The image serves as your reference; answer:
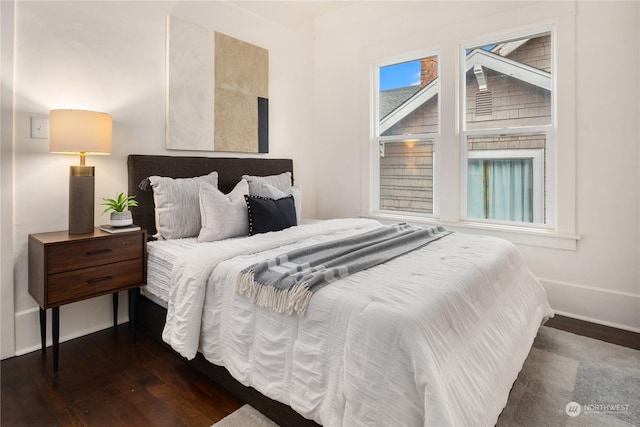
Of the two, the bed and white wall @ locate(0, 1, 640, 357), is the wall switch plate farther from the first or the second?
the bed

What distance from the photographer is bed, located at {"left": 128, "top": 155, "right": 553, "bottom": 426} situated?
3.99 ft

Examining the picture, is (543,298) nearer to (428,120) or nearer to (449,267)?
(449,267)

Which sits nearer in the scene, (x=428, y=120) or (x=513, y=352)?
(x=513, y=352)

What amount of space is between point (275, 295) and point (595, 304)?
8.57 ft

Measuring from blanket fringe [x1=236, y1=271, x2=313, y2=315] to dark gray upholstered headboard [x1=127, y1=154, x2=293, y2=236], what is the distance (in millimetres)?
1428

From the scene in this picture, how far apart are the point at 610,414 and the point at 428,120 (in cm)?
270

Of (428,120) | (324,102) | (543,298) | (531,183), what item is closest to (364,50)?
(324,102)

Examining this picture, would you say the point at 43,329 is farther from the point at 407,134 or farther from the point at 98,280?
the point at 407,134

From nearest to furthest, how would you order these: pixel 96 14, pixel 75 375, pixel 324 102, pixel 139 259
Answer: pixel 75 375
pixel 139 259
pixel 96 14
pixel 324 102

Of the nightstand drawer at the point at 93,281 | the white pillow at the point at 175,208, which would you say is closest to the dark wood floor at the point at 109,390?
the nightstand drawer at the point at 93,281

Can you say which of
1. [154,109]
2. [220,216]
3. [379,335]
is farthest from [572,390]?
[154,109]

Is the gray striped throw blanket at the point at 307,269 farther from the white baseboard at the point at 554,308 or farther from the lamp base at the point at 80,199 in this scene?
the white baseboard at the point at 554,308

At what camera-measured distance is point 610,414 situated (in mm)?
1726

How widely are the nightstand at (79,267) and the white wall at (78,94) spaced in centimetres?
16
